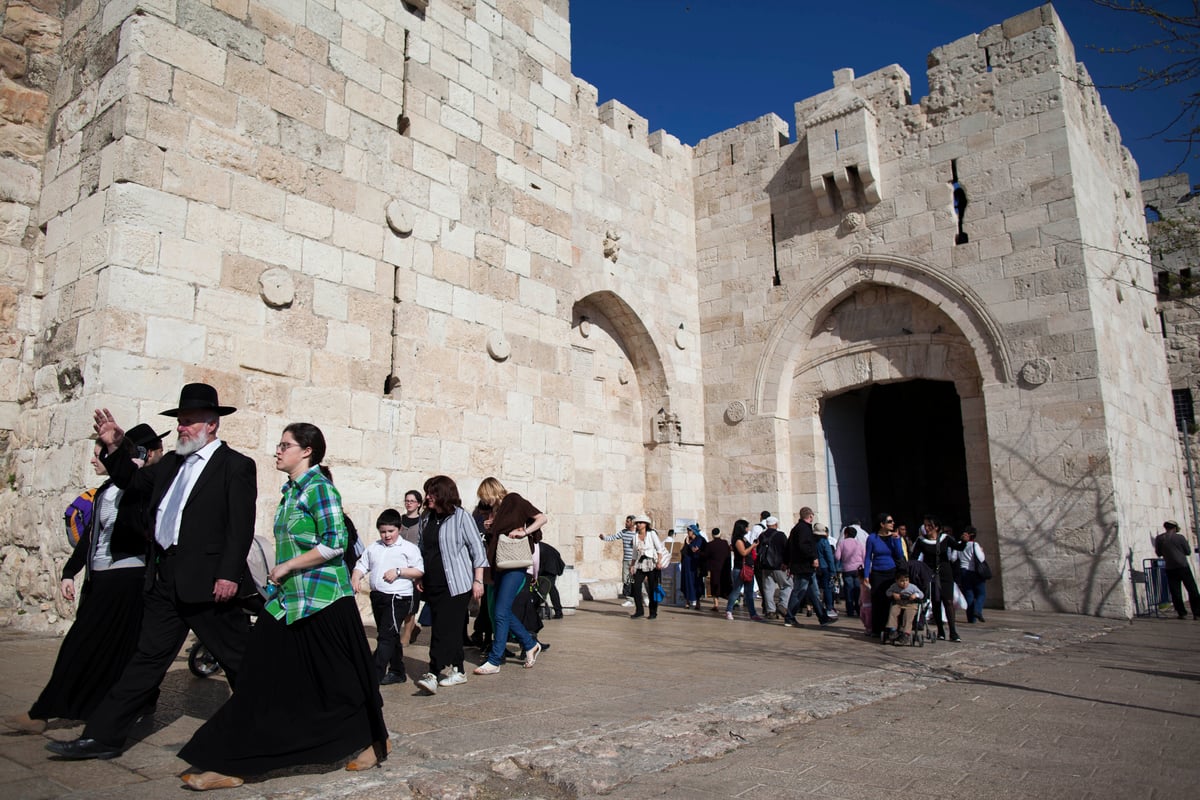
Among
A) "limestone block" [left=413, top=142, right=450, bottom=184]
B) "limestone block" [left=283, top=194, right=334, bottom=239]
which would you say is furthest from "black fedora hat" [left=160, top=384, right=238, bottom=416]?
"limestone block" [left=413, top=142, right=450, bottom=184]

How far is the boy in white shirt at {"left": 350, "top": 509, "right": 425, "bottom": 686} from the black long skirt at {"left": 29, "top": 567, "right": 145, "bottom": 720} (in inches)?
52.4

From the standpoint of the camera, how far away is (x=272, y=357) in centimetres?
683

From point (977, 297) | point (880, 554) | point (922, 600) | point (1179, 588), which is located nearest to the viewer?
point (922, 600)

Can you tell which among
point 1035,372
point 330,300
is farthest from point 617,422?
point 330,300

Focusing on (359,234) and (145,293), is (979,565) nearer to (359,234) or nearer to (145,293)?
(359,234)

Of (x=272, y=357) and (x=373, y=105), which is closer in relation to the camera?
(x=272, y=357)

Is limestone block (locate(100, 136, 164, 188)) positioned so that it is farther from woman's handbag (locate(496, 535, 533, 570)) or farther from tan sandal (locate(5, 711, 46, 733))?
tan sandal (locate(5, 711, 46, 733))

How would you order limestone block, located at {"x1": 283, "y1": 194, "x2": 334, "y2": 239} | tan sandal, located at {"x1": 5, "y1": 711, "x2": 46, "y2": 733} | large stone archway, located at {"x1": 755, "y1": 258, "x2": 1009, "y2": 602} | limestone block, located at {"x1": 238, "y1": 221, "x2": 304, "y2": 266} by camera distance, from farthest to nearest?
large stone archway, located at {"x1": 755, "y1": 258, "x2": 1009, "y2": 602}
limestone block, located at {"x1": 283, "y1": 194, "x2": 334, "y2": 239}
limestone block, located at {"x1": 238, "y1": 221, "x2": 304, "y2": 266}
tan sandal, located at {"x1": 5, "y1": 711, "x2": 46, "y2": 733}

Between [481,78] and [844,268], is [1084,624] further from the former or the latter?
[481,78]

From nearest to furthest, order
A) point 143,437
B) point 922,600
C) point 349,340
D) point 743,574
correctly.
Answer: point 143,437 < point 349,340 < point 922,600 < point 743,574

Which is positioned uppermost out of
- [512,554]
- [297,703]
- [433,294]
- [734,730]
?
[433,294]

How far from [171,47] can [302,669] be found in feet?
17.2

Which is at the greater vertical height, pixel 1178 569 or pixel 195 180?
pixel 195 180

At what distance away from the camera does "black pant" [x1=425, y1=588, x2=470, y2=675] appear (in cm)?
523
